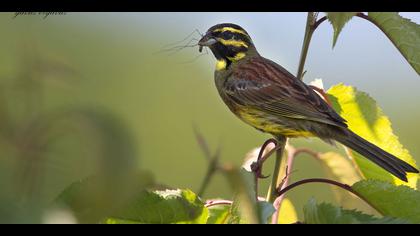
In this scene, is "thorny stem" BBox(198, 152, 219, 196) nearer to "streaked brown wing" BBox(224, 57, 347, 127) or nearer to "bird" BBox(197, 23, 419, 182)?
"bird" BBox(197, 23, 419, 182)

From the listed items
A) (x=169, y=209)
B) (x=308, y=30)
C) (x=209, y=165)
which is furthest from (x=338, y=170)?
(x=209, y=165)

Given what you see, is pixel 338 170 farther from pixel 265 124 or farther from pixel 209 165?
pixel 209 165

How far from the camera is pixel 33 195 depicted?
63 centimetres

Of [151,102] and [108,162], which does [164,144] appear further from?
[108,162]

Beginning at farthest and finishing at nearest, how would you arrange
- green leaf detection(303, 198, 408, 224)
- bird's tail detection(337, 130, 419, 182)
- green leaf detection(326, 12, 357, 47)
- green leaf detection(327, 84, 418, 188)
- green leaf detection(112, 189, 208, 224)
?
bird's tail detection(337, 130, 419, 182) < green leaf detection(327, 84, 418, 188) < green leaf detection(326, 12, 357, 47) < green leaf detection(112, 189, 208, 224) < green leaf detection(303, 198, 408, 224)

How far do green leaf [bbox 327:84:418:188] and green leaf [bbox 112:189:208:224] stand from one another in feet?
3.60

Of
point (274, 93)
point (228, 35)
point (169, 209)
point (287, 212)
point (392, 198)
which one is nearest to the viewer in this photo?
point (169, 209)

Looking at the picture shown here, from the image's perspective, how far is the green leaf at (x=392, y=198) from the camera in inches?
70.6

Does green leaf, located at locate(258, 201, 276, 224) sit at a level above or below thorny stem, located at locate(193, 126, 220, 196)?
below

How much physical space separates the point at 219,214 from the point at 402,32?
814 millimetres

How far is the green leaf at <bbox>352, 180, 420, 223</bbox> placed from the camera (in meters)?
1.79

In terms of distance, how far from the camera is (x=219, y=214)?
5.28ft

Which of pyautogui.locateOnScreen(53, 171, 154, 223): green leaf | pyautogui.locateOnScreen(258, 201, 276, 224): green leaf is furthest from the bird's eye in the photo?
pyautogui.locateOnScreen(53, 171, 154, 223): green leaf
